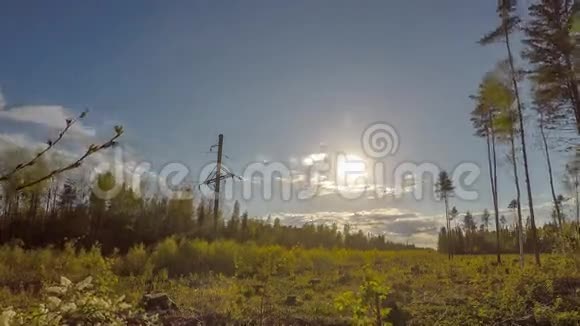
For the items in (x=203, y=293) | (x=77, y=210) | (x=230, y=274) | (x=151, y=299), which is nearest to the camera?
(x=151, y=299)

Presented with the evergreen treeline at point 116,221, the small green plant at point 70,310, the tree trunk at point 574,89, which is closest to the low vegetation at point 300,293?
the small green plant at point 70,310

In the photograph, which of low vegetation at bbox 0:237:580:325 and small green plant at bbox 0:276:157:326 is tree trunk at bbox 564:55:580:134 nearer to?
low vegetation at bbox 0:237:580:325

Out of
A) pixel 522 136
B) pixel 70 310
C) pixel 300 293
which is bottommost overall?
pixel 300 293

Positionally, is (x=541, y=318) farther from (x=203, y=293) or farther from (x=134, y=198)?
(x=134, y=198)

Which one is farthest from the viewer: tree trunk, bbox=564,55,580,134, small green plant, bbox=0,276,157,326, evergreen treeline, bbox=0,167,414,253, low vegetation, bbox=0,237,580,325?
evergreen treeline, bbox=0,167,414,253

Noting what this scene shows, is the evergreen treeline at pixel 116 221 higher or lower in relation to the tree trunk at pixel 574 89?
lower

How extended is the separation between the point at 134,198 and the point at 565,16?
30.7m

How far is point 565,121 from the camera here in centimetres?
1426

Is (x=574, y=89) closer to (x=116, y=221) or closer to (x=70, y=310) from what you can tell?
(x=70, y=310)

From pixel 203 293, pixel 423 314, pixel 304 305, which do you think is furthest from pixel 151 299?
pixel 423 314

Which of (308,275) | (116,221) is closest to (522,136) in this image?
(308,275)

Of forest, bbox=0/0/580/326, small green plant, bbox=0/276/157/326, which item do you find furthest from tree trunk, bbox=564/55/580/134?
small green plant, bbox=0/276/157/326

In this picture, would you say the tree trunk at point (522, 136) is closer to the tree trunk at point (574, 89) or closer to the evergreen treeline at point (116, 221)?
the tree trunk at point (574, 89)

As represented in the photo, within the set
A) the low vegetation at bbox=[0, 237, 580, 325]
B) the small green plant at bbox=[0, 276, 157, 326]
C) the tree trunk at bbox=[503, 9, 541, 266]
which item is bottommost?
the low vegetation at bbox=[0, 237, 580, 325]
